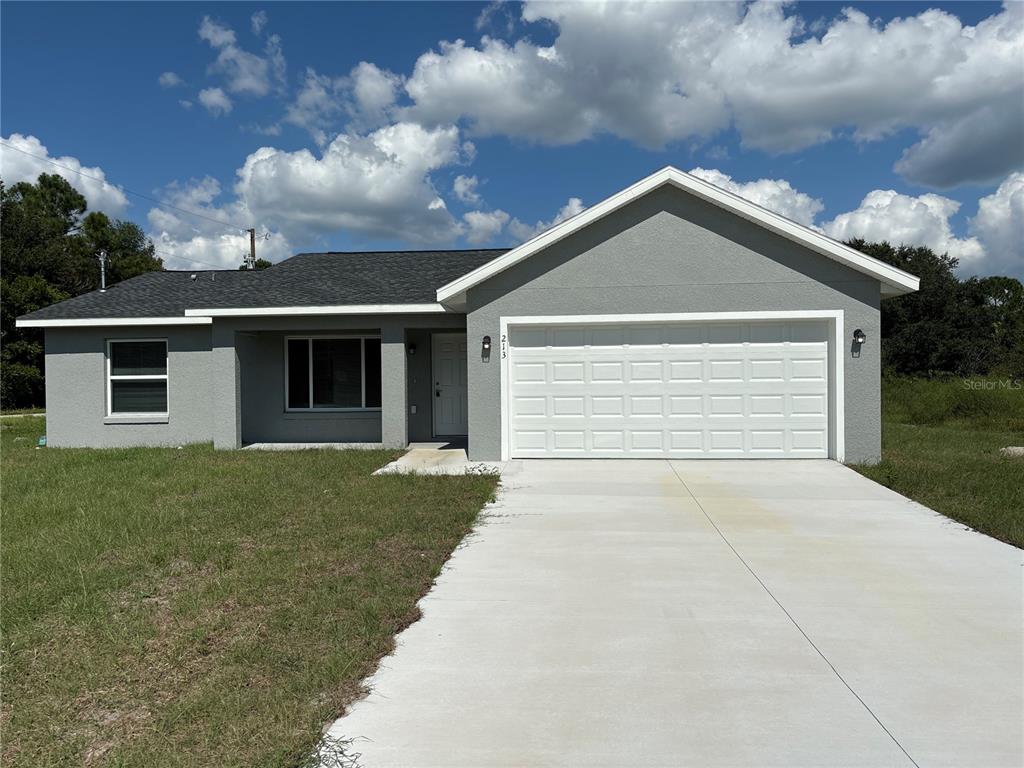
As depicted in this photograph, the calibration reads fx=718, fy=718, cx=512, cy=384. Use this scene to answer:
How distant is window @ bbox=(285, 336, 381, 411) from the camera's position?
586 inches

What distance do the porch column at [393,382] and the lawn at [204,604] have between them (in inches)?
137

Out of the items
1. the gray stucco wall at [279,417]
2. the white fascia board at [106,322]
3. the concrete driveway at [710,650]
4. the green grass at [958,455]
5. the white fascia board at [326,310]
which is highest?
the white fascia board at [326,310]

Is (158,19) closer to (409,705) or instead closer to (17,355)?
(409,705)

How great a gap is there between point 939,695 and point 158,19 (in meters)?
16.4

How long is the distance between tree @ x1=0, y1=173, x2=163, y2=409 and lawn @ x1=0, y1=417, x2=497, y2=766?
24277 millimetres

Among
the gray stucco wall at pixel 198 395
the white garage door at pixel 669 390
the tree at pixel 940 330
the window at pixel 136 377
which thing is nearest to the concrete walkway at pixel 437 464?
the white garage door at pixel 669 390

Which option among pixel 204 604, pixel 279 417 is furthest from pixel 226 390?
pixel 204 604

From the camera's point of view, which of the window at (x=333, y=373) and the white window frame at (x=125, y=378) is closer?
the white window frame at (x=125, y=378)

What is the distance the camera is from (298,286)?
580 inches

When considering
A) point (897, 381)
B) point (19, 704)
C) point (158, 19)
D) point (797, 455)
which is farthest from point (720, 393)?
point (897, 381)

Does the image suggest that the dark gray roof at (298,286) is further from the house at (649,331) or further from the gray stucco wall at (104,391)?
the gray stucco wall at (104,391)

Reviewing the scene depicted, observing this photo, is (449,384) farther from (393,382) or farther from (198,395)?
(198,395)

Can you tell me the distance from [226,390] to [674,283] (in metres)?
8.58

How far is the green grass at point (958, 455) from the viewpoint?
26.6 ft
